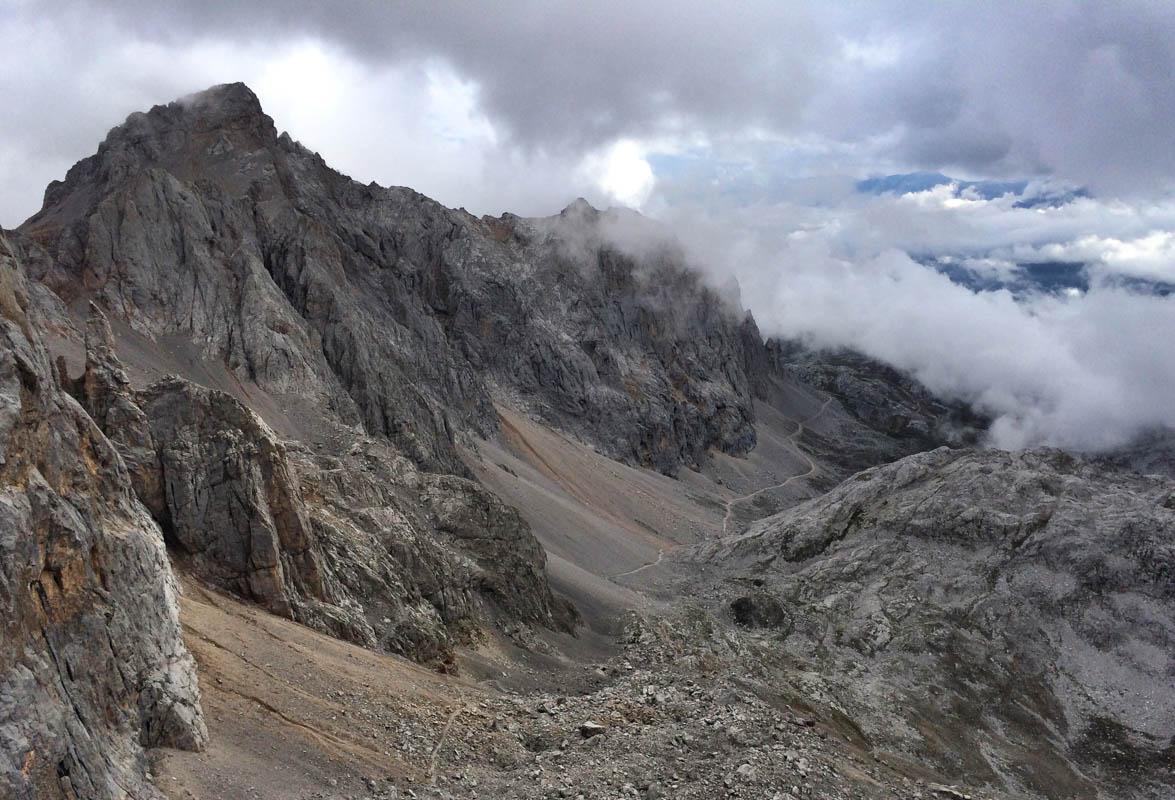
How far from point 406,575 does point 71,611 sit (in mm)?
25067

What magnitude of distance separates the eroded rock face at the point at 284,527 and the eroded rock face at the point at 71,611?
8443 mm

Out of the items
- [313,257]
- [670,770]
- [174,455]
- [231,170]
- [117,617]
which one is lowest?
[670,770]

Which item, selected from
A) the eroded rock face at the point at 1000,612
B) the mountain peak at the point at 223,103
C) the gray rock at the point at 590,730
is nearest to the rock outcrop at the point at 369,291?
the mountain peak at the point at 223,103

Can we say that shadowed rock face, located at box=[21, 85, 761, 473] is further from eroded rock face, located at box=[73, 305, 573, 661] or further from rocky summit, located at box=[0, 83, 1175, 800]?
eroded rock face, located at box=[73, 305, 573, 661]

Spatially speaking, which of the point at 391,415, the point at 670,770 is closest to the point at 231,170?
the point at 391,415

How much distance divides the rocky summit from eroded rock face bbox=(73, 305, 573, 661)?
0.58ft

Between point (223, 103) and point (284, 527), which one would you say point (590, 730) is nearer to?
point (284, 527)

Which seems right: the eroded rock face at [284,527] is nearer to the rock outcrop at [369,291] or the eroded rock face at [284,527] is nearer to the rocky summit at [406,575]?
the rocky summit at [406,575]

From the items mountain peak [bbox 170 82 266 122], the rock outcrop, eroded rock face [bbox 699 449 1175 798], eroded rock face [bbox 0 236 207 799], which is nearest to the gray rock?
eroded rock face [bbox 0 236 207 799]

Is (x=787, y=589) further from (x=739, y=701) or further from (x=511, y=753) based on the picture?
(x=511, y=753)

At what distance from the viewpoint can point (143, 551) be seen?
2809 cm

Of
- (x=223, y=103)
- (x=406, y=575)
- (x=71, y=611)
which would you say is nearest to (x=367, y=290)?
(x=223, y=103)

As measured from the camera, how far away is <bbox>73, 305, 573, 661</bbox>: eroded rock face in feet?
123

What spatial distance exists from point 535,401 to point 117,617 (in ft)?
397
